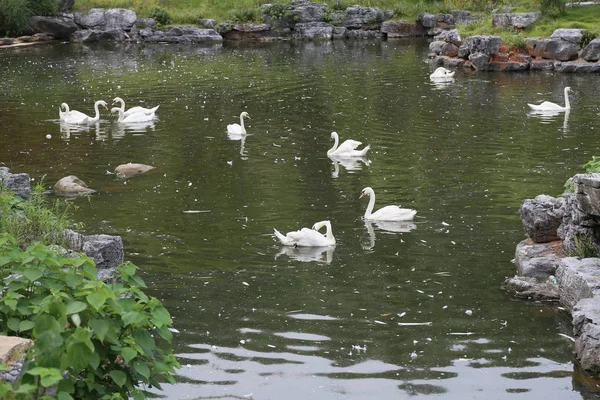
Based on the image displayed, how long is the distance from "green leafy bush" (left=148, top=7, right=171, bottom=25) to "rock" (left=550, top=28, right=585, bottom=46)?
2682 centimetres

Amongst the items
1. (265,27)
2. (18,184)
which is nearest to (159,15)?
(265,27)

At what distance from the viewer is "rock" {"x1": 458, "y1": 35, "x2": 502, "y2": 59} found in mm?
38781

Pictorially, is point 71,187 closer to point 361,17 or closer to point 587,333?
point 587,333

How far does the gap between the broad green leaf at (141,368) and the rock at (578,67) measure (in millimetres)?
33043

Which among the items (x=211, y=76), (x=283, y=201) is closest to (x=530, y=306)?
(x=283, y=201)

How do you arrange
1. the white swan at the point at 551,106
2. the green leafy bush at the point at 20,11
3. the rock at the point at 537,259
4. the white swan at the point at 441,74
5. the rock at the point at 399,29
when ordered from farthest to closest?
1. the rock at the point at 399,29
2. the green leafy bush at the point at 20,11
3. the white swan at the point at 441,74
4. the white swan at the point at 551,106
5. the rock at the point at 537,259

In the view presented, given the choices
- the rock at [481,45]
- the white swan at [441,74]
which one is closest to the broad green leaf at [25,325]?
A: the white swan at [441,74]

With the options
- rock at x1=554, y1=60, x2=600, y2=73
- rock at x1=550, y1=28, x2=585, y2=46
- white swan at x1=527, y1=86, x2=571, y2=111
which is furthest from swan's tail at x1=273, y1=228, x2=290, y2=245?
rock at x1=550, y1=28, x2=585, y2=46

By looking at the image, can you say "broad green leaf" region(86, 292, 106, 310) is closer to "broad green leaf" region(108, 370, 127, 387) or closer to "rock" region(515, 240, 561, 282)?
"broad green leaf" region(108, 370, 127, 387)

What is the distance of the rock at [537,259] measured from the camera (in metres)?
12.7

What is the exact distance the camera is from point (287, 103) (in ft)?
97.9

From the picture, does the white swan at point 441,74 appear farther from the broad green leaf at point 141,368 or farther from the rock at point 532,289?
the broad green leaf at point 141,368

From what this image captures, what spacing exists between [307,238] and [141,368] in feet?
23.6

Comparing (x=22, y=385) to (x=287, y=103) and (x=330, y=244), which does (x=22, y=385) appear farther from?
(x=287, y=103)
